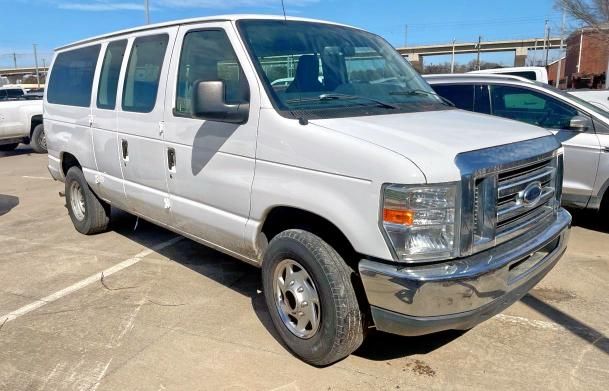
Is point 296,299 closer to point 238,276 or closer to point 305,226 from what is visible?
point 305,226

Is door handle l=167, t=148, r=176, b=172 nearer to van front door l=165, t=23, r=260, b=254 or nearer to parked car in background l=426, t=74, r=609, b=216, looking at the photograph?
van front door l=165, t=23, r=260, b=254

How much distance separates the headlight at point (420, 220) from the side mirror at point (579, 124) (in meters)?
3.81

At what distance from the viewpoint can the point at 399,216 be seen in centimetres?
267

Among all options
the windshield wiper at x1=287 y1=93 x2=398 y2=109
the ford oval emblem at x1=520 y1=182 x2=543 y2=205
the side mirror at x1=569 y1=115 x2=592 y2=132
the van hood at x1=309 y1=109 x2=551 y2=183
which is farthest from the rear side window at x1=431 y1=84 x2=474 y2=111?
the ford oval emblem at x1=520 y1=182 x2=543 y2=205

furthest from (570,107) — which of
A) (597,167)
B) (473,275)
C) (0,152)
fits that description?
(0,152)

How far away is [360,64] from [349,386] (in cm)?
231

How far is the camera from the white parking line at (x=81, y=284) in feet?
13.6

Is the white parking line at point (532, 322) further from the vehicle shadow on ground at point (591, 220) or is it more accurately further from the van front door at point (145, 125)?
the vehicle shadow on ground at point (591, 220)

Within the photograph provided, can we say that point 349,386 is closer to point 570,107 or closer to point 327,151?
point 327,151

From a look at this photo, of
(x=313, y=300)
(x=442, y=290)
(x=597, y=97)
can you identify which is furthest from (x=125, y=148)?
(x=597, y=97)

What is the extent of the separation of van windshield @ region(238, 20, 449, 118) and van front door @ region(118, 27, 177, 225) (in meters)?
1.01

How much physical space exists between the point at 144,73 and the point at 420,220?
9.69 ft

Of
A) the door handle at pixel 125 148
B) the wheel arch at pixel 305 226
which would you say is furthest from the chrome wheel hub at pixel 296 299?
the door handle at pixel 125 148

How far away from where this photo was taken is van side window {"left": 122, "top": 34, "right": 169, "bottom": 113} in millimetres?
4316
